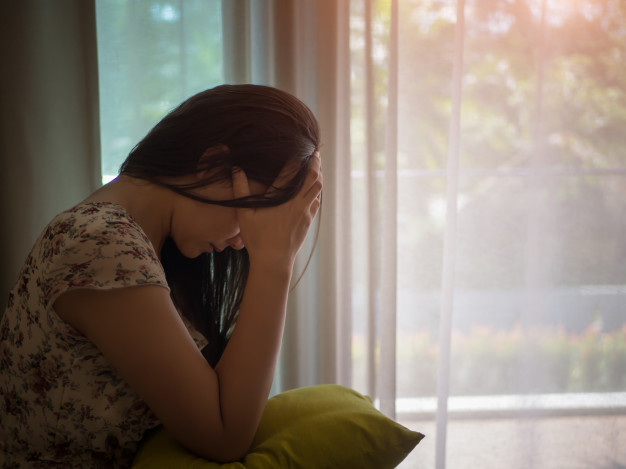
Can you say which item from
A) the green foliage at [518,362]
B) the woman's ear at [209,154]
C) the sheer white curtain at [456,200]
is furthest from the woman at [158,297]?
the green foliage at [518,362]

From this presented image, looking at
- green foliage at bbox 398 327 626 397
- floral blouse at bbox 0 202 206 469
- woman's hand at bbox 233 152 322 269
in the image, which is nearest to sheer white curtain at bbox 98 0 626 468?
green foliage at bbox 398 327 626 397

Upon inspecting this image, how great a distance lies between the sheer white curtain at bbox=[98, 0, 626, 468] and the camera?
1431 millimetres

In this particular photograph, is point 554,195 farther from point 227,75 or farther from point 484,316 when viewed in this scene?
point 227,75

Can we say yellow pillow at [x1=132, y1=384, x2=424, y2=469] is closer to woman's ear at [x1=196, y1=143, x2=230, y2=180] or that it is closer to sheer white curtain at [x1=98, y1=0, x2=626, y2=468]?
woman's ear at [x1=196, y1=143, x2=230, y2=180]

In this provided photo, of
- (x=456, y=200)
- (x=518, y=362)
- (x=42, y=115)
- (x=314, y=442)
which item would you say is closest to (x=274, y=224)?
(x=314, y=442)

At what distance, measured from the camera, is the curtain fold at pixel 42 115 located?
1.37m

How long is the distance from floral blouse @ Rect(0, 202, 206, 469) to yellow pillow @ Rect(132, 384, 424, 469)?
0.08 metres

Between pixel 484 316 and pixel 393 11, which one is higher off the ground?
pixel 393 11

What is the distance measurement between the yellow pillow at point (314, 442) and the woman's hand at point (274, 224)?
9.8 inches

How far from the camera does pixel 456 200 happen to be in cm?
146

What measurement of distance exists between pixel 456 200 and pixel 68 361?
1.05m

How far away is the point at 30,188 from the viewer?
4.63ft

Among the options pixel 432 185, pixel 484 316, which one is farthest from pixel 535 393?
pixel 432 185

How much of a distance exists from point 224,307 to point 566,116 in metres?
1.08
